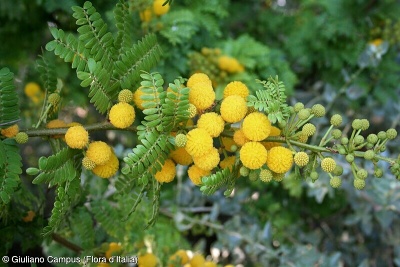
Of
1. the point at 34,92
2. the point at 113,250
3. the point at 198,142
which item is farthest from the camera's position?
the point at 34,92

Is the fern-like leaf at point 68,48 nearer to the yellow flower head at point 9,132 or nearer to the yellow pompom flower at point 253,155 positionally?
the yellow flower head at point 9,132

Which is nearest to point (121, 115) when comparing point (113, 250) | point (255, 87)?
point (113, 250)

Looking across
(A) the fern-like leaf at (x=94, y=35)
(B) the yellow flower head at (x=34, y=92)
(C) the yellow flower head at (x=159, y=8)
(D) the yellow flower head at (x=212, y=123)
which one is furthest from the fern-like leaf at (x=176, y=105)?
(B) the yellow flower head at (x=34, y=92)

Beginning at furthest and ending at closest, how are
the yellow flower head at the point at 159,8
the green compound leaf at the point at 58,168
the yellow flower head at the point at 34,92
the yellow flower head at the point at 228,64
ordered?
the yellow flower head at the point at 34,92, the yellow flower head at the point at 228,64, the yellow flower head at the point at 159,8, the green compound leaf at the point at 58,168

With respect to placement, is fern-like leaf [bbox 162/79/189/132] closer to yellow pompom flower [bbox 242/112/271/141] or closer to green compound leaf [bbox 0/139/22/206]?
yellow pompom flower [bbox 242/112/271/141]

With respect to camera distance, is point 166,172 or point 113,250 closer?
point 166,172

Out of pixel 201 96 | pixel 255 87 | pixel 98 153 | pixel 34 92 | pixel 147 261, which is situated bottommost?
pixel 34 92

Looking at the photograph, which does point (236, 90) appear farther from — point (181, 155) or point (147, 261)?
point (147, 261)
